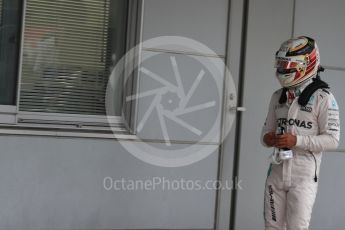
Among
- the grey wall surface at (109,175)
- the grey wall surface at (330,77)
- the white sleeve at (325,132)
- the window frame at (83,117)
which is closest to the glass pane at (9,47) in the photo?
the window frame at (83,117)

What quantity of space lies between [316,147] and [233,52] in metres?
2.33

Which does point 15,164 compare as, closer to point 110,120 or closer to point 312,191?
point 110,120

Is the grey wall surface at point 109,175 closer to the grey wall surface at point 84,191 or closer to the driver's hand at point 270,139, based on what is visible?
the grey wall surface at point 84,191

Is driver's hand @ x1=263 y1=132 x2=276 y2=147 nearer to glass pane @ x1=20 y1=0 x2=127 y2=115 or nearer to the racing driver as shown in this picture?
the racing driver

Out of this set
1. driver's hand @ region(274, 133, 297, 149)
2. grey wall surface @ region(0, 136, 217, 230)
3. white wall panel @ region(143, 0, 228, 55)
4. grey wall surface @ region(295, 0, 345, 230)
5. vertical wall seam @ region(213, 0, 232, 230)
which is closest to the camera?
driver's hand @ region(274, 133, 297, 149)

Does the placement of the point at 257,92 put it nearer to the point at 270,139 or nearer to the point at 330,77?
the point at 330,77

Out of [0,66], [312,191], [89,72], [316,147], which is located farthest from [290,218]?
[0,66]

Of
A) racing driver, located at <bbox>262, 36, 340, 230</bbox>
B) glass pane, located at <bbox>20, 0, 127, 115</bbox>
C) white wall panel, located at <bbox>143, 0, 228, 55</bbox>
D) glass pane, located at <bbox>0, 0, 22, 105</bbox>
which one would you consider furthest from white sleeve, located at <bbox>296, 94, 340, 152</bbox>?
glass pane, located at <bbox>0, 0, 22, 105</bbox>

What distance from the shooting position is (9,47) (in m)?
5.89

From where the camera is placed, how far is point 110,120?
620cm

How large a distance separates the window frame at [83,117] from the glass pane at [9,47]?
0.18 feet

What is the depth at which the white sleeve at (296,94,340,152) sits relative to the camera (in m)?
4.39

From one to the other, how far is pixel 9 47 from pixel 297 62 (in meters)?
2.85

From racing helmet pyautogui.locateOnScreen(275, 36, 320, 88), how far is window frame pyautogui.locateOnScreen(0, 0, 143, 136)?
2027 mm
